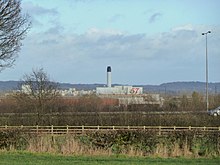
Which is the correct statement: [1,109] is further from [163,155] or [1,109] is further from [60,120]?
[163,155]

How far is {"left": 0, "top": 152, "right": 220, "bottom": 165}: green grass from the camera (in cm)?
1595

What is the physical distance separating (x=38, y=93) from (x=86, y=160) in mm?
29555

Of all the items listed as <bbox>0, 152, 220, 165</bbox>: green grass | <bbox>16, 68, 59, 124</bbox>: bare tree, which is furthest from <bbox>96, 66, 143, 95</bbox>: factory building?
<bbox>0, 152, 220, 165</bbox>: green grass

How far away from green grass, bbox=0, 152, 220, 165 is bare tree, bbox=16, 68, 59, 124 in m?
27.2

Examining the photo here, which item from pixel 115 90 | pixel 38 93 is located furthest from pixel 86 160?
pixel 115 90

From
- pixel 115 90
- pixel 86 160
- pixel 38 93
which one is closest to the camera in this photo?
pixel 86 160

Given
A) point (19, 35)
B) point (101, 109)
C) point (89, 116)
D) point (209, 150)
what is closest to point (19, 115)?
point (89, 116)

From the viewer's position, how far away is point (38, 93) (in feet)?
150

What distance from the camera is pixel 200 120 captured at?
4172cm

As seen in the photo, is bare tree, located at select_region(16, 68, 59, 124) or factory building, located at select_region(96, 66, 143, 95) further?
factory building, located at select_region(96, 66, 143, 95)

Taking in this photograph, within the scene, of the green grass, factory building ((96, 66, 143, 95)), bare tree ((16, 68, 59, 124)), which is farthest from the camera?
factory building ((96, 66, 143, 95))

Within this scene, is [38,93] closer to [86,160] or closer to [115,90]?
[86,160]

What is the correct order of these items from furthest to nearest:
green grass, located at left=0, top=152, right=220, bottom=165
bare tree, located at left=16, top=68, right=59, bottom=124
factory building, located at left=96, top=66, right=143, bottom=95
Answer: factory building, located at left=96, top=66, right=143, bottom=95 < bare tree, located at left=16, top=68, right=59, bottom=124 < green grass, located at left=0, top=152, right=220, bottom=165

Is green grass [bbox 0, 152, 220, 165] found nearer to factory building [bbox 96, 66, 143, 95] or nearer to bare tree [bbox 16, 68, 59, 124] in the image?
bare tree [bbox 16, 68, 59, 124]
